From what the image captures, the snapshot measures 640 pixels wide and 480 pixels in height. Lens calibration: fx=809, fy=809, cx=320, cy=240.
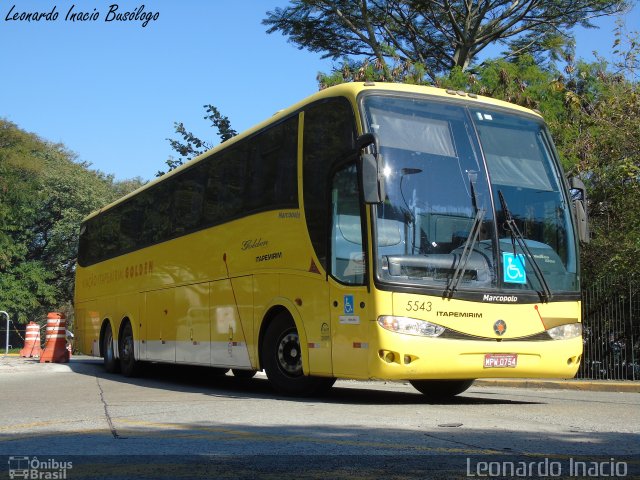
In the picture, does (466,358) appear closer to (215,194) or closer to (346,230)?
(346,230)

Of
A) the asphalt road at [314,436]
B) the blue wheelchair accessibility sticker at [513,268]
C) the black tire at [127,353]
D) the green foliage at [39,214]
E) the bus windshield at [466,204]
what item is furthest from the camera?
the green foliage at [39,214]

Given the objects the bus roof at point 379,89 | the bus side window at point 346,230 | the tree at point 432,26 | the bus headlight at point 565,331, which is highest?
the tree at point 432,26

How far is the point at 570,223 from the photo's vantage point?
1020 centimetres

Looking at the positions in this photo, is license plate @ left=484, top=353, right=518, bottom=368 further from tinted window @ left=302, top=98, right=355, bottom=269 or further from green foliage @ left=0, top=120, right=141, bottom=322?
green foliage @ left=0, top=120, right=141, bottom=322

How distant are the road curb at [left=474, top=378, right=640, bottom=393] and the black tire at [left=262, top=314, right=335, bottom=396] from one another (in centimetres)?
555

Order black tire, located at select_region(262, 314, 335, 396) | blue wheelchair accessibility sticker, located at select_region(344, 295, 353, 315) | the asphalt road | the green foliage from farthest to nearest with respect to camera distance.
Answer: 1. the green foliage
2. black tire, located at select_region(262, 314, 335, 396)
3. blue wheelchair accessibility sticker, located at select_region(344, 295, 353, 315)
4. the asphalt road

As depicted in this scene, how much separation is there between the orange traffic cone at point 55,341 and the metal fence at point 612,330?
1337cm

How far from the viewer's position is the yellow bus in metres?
8.91

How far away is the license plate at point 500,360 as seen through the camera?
9202 millimetres

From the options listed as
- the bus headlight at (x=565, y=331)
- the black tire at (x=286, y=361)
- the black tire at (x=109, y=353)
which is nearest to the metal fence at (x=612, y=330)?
the bus headlight at (x=565, y=331)

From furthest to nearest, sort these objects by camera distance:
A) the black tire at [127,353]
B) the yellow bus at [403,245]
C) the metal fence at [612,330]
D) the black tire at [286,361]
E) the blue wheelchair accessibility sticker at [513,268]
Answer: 1. the black tire at [127,353]
2. the metal fence at [612,330]
3. the black tire at [286,361]
4. the blue wheelchair accessibility sticker at [513,268]
5. the yellow bus at [403,245]

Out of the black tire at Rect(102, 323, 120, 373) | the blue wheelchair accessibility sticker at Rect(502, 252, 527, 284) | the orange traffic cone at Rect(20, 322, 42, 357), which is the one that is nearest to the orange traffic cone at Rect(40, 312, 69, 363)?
the black tire at Rect(102, 323, 120, 373)

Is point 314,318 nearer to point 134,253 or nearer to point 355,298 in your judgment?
point 355,298

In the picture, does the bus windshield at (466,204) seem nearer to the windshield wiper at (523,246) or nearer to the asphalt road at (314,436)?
the windshield wiper at (523,246)
